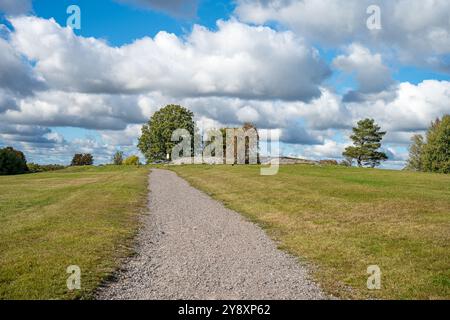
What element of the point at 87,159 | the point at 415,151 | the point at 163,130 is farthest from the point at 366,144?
the point at 87,159

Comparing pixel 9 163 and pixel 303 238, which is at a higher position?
pixel 9 163

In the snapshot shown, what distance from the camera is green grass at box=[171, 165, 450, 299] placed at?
979 cm

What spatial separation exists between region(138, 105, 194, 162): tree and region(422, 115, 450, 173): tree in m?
54.0

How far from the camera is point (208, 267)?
10562mm

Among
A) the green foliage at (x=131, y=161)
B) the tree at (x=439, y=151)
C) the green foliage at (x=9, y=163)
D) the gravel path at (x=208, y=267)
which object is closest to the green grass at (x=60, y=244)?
the gravel path at (x=208, y=267)

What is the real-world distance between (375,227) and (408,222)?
168 cm

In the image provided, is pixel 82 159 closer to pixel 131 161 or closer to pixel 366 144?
pixel 131 161

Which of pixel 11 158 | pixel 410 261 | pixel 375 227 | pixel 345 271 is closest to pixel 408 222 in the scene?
pixel 375 227

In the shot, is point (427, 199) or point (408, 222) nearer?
point (408, 222)

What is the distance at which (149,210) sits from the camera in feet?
70.7

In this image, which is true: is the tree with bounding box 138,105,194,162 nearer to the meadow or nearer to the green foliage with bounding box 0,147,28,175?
the green foliage with bounding box 0,147,28,175

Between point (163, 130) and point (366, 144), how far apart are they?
1865 inches
